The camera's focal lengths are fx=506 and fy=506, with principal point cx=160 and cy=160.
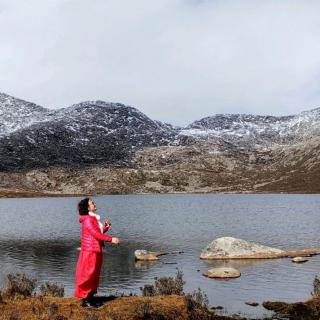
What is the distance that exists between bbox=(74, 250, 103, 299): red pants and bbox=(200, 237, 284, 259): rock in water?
3540 centimetres

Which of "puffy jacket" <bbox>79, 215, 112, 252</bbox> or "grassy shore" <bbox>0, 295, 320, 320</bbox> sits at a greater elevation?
"puffy jacket" <bbox>79, 215, 112, 252</bbox>

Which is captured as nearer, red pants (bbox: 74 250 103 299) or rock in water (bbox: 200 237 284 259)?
red pants (bbox: 74 250 103 299)

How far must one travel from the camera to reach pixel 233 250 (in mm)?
52469

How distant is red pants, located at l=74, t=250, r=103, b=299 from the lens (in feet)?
56.9

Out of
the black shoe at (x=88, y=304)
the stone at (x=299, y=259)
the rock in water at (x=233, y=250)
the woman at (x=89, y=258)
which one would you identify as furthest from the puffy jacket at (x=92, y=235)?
the rock in water at (x=233, y=250)

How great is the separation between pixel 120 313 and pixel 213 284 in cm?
2293

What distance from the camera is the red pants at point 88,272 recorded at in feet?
56.9

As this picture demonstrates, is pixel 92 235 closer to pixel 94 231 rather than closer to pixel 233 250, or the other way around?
pixel 94 231

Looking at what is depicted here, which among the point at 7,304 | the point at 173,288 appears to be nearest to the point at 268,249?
the point at 173,288

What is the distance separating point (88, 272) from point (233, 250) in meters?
36.9

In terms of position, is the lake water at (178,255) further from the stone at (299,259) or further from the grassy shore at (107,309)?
the grassy shore at (107,309)

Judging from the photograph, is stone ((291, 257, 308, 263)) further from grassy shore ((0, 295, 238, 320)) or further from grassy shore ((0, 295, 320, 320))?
grassy shore ((0, 295, 238, 320))

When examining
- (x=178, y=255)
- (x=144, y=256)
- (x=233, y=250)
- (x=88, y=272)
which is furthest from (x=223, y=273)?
(x=88, y=272)

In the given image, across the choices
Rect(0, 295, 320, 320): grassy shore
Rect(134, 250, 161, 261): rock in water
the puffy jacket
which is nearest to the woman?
the puffy jacket
